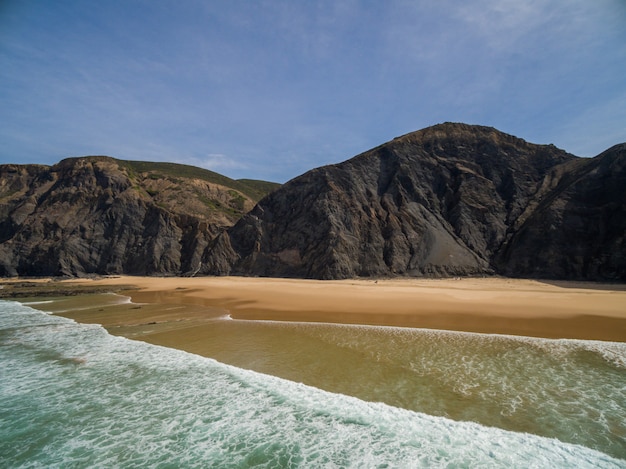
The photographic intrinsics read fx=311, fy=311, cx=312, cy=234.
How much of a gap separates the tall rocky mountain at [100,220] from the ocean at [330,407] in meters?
40.5

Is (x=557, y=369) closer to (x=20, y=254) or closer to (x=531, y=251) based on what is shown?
(x=531, y=251)

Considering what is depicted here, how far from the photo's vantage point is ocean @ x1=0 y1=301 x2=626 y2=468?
5375mm

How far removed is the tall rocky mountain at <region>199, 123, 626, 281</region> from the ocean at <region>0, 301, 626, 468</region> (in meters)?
28.6

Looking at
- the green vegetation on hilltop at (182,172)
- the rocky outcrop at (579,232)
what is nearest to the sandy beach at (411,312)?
the rocky outcrop at (579,232)

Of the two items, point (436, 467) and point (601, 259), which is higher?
point (601, 259)

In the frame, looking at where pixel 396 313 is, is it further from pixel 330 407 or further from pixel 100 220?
pixel 100 220

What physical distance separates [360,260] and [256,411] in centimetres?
3485

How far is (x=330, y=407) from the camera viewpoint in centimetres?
693

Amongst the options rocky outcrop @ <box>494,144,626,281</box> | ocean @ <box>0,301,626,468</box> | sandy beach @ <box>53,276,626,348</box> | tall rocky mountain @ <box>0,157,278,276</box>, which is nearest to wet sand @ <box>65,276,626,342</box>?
sandy beach @ <box>53,276,626,348</box>

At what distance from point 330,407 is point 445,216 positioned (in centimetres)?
4424

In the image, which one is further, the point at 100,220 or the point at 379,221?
the point at 100,220

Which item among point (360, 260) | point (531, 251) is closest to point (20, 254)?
point (360, 260)

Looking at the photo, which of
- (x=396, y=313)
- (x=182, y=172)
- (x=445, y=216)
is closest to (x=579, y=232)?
(x=445, y=216)

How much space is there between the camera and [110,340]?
12.6 meters
